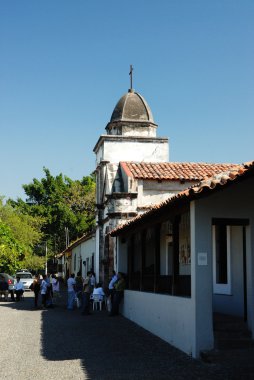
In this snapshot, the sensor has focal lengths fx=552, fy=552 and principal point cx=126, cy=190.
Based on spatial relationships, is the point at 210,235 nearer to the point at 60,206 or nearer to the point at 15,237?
the point at 15,237

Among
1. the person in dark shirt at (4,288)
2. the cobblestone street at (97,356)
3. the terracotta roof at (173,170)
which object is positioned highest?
the terracotta roof at (173,170)

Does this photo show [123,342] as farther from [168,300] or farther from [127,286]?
[127,286]

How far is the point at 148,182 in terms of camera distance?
23.4 m

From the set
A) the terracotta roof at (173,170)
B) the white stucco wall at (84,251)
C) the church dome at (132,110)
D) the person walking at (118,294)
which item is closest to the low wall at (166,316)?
the person walking at (118,294)

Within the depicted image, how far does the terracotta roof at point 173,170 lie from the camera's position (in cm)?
2325

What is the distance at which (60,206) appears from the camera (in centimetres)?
5797

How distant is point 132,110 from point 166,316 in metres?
18.0

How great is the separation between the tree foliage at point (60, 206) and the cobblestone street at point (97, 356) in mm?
40787

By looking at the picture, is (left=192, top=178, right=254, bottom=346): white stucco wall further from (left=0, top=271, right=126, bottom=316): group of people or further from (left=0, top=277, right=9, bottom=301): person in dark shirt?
(left=0, top=277, right=9, bottom=301): person in dark shirt

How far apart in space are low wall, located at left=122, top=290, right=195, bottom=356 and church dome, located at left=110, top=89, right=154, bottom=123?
12.9 m

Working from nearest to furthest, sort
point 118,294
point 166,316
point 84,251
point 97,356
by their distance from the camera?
1. point 97,356
2. point 166,316
3. point 118,294
4. point 84,251

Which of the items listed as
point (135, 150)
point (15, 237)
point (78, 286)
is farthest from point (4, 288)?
point (15, 237)

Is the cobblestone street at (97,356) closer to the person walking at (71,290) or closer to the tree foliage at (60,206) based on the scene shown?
the person walking at (71,290)

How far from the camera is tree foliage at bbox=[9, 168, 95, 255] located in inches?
2269
